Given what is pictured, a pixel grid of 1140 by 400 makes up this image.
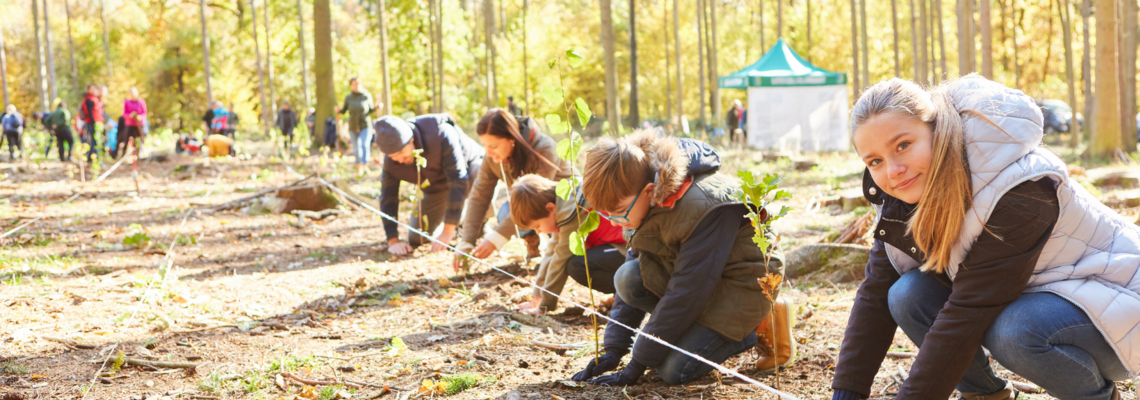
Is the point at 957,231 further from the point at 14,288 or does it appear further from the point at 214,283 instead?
the point at 14,288

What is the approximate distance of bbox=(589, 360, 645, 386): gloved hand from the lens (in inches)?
98.8

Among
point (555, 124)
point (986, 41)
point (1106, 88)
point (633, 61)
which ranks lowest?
point (555, 124)

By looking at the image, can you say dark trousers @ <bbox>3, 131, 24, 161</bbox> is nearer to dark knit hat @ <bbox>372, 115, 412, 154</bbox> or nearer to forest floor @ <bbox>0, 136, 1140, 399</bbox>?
forest floor @ <bbox>0, 136, 1140, 399</bbox>

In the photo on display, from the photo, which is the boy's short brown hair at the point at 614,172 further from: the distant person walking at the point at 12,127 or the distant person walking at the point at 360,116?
the distant person walking at the point at 12,127

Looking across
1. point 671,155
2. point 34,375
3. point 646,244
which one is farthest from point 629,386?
point 34,375

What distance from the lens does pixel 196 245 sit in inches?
239

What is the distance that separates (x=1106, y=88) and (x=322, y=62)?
12.9 m

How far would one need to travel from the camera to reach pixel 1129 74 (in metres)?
12.0

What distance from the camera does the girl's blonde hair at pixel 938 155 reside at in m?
1.66

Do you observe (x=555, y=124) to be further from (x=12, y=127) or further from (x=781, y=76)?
(x=12, y=127)

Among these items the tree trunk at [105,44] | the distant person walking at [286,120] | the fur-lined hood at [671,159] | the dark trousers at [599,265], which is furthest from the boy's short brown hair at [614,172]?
the tree trunk at [105,44]

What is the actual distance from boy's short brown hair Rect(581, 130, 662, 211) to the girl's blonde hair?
801mm

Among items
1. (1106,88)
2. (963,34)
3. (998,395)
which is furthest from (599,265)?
(1106,88)

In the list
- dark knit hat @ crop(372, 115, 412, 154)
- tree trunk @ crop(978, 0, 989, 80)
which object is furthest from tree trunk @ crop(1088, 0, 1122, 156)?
dark knit hat @ crop(372, 115, 412, 154)
